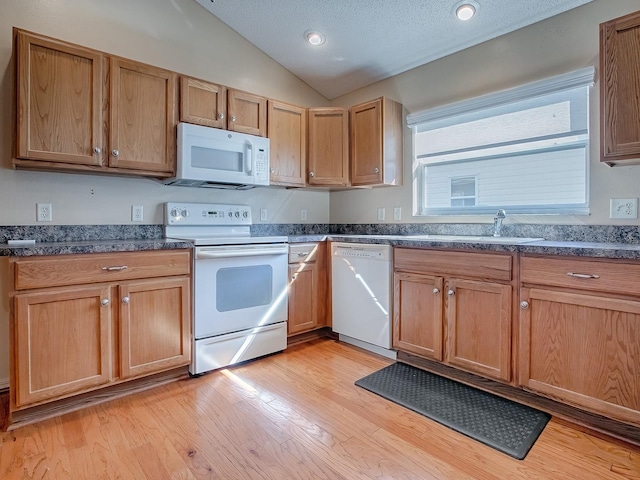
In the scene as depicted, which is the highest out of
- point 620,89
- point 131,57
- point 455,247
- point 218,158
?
point 131,57

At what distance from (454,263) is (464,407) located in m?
0.79

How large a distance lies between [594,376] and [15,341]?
2.72 meters

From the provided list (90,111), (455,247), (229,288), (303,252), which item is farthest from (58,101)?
(455,247)

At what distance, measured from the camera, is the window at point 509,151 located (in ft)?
7.45

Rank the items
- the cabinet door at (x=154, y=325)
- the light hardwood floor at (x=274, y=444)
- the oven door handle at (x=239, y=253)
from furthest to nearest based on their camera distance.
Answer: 1. the oven door handle at (x=239, y=253)
2. the cabinet door at (x=154, y=325)
3. the light hardwood floor at (x=274, y=444)

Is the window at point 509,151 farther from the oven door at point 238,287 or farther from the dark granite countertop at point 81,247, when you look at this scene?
the dark granite countertop at point 81,247

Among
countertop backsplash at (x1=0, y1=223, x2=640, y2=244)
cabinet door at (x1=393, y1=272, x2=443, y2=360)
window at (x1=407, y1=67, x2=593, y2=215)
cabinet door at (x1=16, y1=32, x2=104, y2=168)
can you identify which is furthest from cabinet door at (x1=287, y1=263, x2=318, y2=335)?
cabinet door at (x1=16, y1=32, x2=104, y2=168)

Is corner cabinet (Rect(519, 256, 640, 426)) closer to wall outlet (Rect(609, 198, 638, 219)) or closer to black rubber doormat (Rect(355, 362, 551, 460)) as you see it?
black rubber doormat (Rect(355, 362, 551, 460))

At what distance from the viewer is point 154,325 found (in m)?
2.17

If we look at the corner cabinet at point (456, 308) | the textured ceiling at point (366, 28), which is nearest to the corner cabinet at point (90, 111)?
the textured ceiling at point (366, 28)

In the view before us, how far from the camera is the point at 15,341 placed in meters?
1.74

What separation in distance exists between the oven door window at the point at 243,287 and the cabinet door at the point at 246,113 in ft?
3.49

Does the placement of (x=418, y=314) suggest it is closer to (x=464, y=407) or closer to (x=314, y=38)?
(x=464, y=407)

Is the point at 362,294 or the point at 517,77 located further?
the point at 362,294
